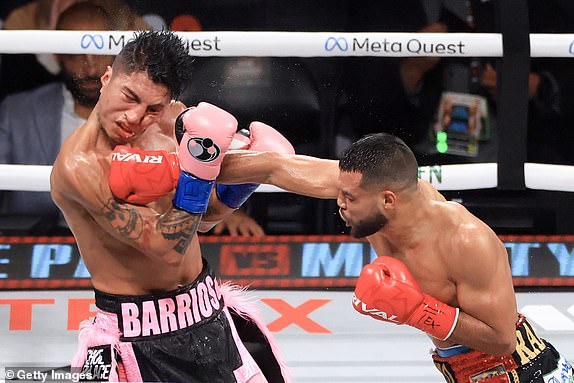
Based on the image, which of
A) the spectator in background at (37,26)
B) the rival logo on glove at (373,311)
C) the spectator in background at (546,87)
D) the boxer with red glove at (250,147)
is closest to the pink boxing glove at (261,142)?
the boxer with red glove at (250,147)

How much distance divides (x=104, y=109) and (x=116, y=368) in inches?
24.4

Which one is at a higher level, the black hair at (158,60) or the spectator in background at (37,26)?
the spectator in background at (37,26)

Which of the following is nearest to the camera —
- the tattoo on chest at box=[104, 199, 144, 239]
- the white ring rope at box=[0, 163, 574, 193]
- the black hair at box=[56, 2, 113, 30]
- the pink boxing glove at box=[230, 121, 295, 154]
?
the tattoo on chest at box=[104, 199, 144, 239]

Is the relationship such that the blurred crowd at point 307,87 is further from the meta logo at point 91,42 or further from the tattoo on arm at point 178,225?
the tattoo on arm at point 178,225

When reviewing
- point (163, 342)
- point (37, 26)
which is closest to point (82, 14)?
point (37, 26)

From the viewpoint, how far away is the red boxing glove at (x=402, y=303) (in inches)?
89.8

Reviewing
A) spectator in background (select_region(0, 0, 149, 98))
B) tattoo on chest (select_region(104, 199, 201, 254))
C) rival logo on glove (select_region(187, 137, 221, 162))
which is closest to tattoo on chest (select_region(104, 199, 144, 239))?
tattoo on chest (select_region(104, 199, 201, 254))

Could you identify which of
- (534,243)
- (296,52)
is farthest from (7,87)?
(534,243)

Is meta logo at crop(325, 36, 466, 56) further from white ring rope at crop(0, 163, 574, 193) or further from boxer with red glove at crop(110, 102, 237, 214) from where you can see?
boxer with red glove at crop(110, 102, 237, 214)

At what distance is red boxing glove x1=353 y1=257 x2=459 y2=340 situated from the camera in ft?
7.48

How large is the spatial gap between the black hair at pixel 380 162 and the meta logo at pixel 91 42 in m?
1.27

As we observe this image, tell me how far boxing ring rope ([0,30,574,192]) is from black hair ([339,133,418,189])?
1041 millimetres

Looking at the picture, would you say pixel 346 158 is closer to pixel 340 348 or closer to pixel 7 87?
pixel 340 348

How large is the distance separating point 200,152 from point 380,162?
1.35ft
